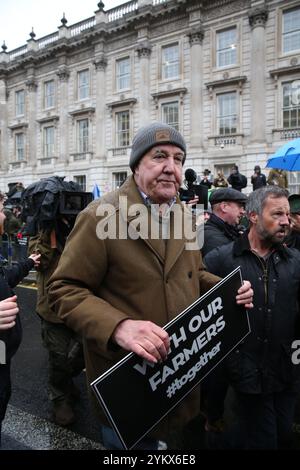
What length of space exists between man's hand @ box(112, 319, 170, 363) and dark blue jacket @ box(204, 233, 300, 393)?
1135 mm

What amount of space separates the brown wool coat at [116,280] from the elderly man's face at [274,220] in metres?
0.90

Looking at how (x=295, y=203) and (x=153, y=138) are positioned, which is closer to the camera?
(x=153, y=138)

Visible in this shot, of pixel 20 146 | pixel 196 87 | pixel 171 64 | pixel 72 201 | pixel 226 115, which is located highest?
pixel 171 64

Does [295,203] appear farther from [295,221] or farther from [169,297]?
[169,297]

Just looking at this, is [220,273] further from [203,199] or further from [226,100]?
[226,100]

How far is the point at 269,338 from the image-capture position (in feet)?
8.00

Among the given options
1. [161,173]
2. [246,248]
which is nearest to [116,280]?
[161,173]

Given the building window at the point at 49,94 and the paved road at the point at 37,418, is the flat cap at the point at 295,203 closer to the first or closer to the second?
the paved road at the point at 37,418

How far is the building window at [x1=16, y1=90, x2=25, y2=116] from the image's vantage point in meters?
31.1

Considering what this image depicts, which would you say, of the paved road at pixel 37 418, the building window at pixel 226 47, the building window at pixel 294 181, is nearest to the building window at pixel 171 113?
the building window at pixel 226 47

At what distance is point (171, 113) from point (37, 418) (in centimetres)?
2148

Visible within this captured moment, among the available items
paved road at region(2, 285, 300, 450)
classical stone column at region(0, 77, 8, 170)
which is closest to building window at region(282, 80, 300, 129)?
paved road at region(2, 285, 300, 450)
